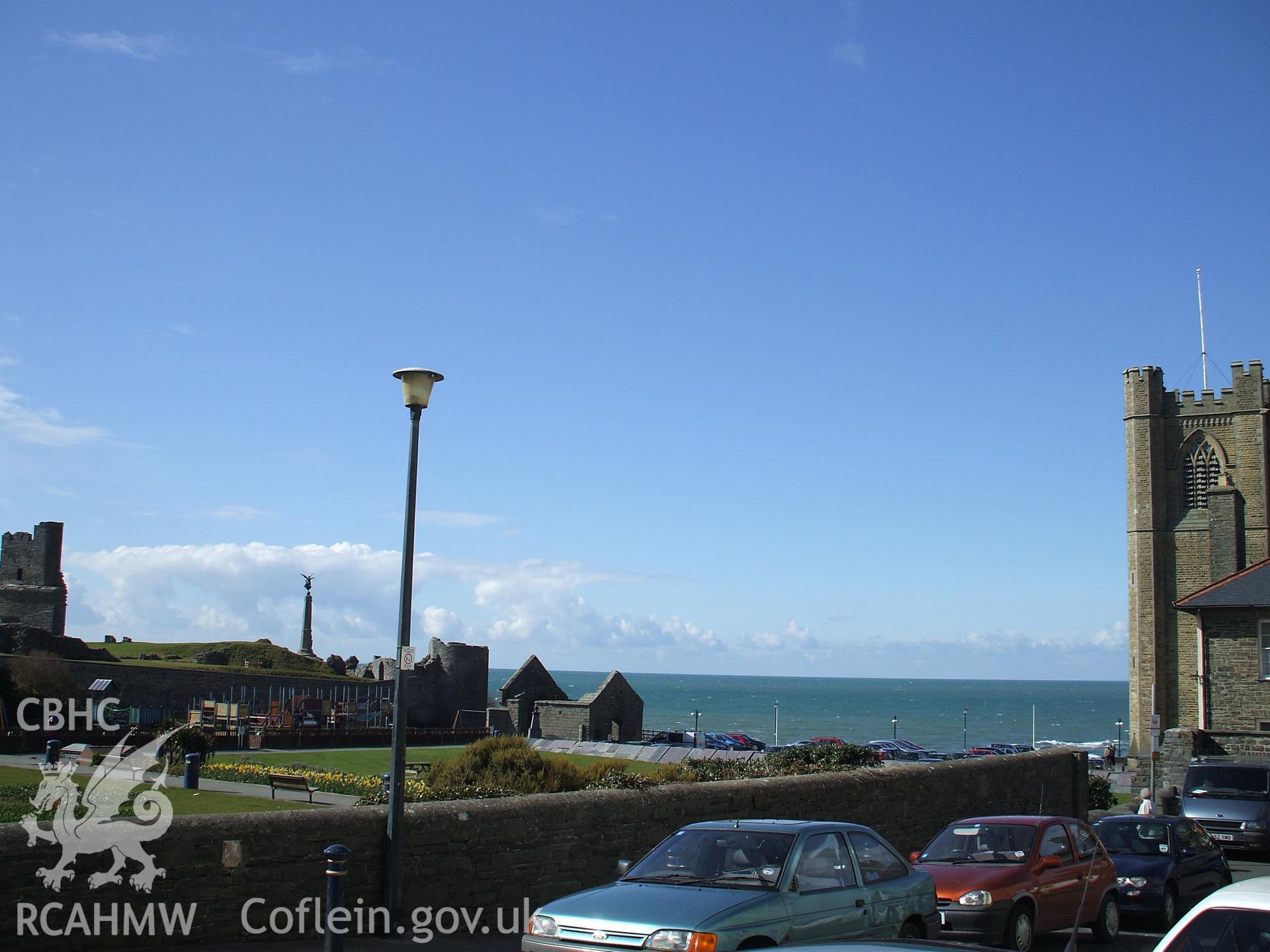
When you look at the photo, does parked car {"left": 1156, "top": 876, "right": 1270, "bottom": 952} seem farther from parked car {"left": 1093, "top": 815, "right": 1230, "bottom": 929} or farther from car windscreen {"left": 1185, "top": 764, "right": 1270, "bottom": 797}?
car windscreen {"left": 1185, "top": 764, "right": 1270, "bottom": 797}

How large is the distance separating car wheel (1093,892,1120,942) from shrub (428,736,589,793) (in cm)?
838

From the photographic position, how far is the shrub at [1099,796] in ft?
91.8

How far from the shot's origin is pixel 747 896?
8.51 m

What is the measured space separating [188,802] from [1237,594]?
28793mm

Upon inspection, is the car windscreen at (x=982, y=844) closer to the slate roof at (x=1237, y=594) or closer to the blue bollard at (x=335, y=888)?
the blue bollard at (x=335, y=888)

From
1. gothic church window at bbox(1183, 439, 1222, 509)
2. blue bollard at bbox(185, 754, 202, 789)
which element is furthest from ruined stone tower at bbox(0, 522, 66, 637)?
gothic church window at bbox(1183, 439, 1222, 509)

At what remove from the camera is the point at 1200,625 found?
1287 inches

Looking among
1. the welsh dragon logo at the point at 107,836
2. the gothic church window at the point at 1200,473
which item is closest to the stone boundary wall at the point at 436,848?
the welsh dragon logo at the point at 107,836

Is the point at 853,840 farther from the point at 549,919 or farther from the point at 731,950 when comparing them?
the point at 549,919

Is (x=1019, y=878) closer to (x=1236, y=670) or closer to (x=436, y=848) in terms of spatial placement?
(x=436, y=848)

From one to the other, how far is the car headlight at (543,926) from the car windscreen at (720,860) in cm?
100

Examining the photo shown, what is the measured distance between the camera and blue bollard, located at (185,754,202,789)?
19828 mm

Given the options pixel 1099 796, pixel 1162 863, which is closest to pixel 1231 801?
pixel 1099 796

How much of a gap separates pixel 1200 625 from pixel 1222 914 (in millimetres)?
30497
